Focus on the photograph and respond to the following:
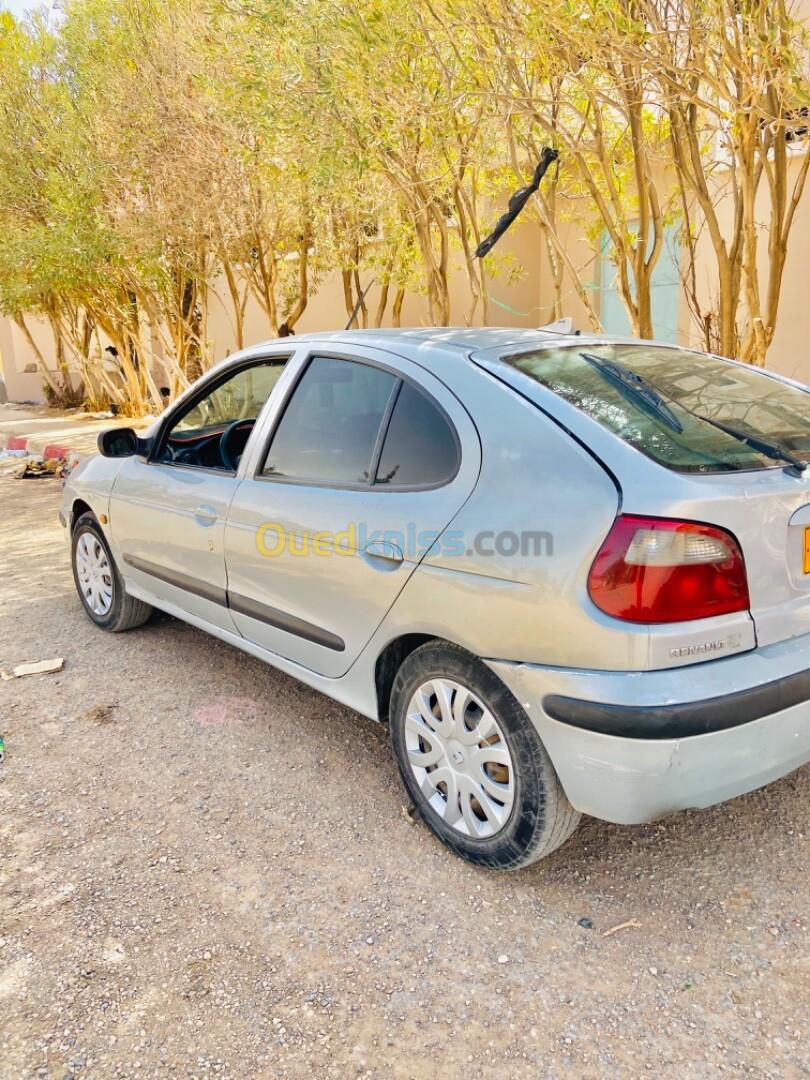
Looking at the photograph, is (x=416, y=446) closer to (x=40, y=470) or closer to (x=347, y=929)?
(x=347, y=929)

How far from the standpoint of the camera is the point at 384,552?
2.65m

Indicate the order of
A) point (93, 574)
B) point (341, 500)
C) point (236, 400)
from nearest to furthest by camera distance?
point (341, 500) < point (236, 400) < point (93, 574)

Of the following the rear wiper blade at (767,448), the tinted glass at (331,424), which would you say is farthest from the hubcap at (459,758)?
the rear wiper blade at (767,448)

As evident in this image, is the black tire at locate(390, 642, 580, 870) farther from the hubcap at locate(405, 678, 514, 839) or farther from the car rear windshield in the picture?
the car rear windshield

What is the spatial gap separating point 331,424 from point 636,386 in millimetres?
1133

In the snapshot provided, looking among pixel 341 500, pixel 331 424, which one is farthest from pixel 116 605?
pixel 341 500

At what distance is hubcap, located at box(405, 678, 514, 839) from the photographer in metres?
2.45

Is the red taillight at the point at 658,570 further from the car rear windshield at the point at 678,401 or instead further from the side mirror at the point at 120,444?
the side mirror at the point at 120,444

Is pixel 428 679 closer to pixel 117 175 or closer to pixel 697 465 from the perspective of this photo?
pixel 697 465

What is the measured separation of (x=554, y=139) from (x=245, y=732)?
4287 millimetres

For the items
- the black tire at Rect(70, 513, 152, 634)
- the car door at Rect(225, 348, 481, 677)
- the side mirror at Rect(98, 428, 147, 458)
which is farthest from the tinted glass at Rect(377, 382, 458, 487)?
the black tire at Rect(70, 513, 152, 634)

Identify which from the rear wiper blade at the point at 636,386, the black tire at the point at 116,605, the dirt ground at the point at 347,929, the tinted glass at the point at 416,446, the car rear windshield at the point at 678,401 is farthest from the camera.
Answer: the black tire at the point at 116,605

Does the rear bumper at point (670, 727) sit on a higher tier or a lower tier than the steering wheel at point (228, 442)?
lower

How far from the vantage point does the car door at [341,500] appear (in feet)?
8.49
